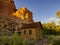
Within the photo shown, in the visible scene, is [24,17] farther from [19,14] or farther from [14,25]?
[14,25]

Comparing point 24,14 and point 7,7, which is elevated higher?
point 7,7

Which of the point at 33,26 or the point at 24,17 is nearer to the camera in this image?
the point at 33,26

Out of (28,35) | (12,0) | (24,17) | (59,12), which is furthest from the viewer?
(12,0)

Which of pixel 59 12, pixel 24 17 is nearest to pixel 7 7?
pixel 24 17

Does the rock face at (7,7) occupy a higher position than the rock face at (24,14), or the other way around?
the rock face at (7,7)

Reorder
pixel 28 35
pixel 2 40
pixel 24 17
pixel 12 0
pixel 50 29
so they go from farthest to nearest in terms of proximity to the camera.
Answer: pixel 12 0 < pixel 24 17 < pixel 50 29 < pixel 28 35 < pixel 2 40

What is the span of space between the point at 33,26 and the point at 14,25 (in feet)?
43.6

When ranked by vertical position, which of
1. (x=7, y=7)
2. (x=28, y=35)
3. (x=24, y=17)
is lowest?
(x=28, y=35)

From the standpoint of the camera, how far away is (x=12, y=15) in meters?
55.8

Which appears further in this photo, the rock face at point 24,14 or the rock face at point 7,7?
the rock face at point 7,7

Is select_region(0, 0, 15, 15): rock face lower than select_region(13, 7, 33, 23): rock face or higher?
higher

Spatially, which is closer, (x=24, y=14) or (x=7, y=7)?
(x=24, y=14)

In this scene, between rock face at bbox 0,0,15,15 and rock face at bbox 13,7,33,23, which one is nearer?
rock face at bbox 13,7,33,23

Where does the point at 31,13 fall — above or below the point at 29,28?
above
